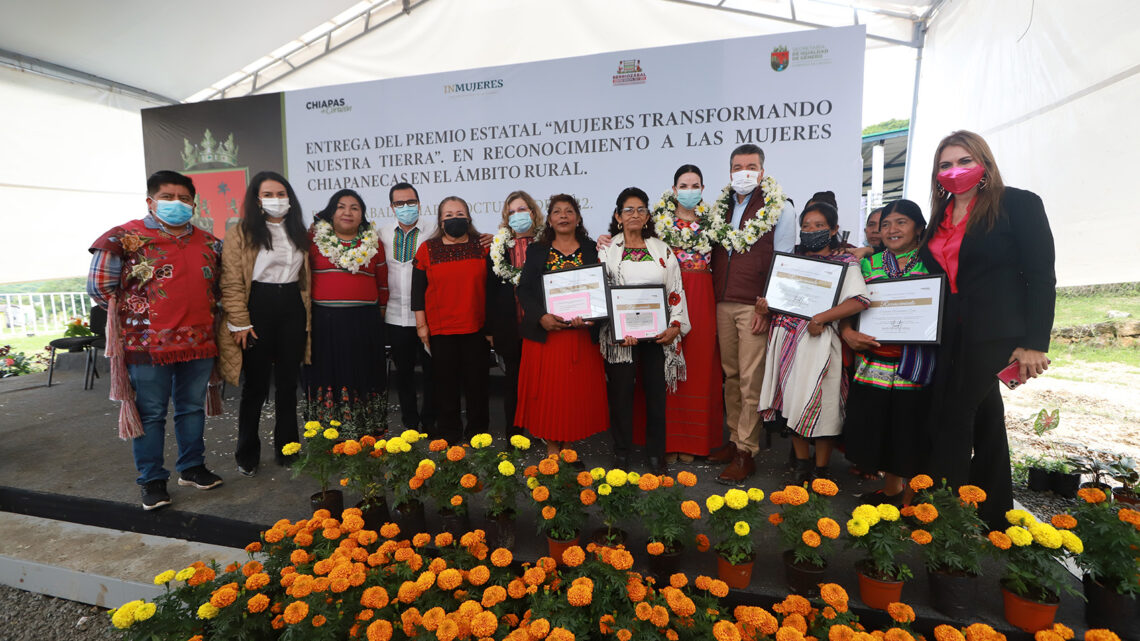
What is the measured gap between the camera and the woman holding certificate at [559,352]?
291 centimetres

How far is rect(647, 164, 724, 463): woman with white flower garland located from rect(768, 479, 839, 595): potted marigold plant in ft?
4.25

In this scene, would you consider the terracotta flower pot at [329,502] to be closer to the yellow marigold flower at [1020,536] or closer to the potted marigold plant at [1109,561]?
the yellow marigold flower at [1020,536]

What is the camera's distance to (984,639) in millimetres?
1267

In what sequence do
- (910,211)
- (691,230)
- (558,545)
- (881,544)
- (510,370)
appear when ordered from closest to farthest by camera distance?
(881,544)
(558,545)
(910,211)
(691,230)
(510,370)

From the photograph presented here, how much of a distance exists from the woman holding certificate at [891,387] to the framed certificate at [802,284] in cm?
18

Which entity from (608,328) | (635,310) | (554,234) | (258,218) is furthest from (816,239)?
(258,218)

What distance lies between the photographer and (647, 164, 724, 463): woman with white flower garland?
297 cm

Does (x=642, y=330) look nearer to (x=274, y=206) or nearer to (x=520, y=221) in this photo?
(x=520, y=221)

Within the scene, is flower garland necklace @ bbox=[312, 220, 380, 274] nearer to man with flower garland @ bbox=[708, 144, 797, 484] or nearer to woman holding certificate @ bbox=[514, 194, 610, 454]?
woman holding certificate @ bbox=[514, 194, 610, 454]

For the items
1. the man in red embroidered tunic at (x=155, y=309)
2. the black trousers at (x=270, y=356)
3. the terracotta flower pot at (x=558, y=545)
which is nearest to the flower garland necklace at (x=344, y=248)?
the black trousers at (x=270, y=356)

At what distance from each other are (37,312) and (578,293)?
463 inches

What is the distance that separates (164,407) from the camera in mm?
2760

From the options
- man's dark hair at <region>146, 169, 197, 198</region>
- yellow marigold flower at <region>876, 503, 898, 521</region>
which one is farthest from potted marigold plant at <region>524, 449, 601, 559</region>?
man's dark hair at <region>146, 169, 197, 198</region>

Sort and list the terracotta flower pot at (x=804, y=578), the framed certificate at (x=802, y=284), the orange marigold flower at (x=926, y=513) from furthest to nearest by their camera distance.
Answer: the framed certificate at (x=802, y=284) → the terracotta flower pot at (x=804, y=578) → the orange marigold flower at (x=926, y=513)
